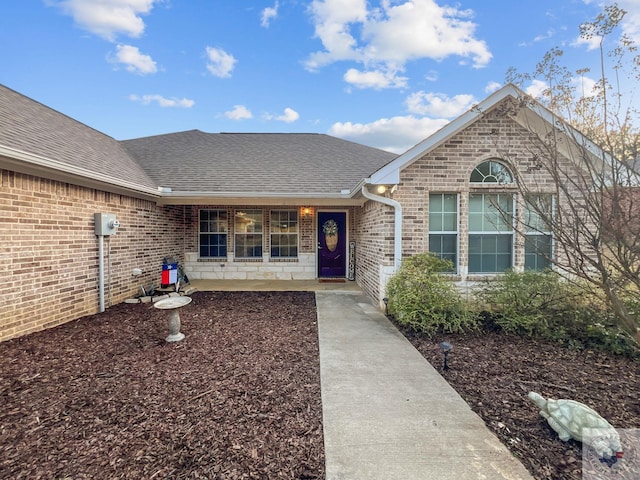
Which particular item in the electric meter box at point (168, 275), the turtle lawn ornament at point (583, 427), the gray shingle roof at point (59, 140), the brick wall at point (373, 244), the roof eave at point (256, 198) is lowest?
the turtle lawn ornament at point (583, 427)

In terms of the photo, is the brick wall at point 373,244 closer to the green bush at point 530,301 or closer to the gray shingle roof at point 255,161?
the gray shingle roof at point 255,161

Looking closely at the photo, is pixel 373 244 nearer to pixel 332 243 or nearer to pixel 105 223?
pixel 332 243

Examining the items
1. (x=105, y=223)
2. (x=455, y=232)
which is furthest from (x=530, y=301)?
(x=105, y=223)

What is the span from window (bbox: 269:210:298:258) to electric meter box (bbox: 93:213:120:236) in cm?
456

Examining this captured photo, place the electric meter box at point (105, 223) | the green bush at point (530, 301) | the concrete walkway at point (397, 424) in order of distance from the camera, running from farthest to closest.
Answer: the electric meter box at point (105, 223)
the green bush at point (530, 301)
the concrete walkway at point (397, 424)

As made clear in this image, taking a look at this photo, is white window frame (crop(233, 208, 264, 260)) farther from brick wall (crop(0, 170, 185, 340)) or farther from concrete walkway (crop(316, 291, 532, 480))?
concrete walkway (crop(316, 291, 532, 480))

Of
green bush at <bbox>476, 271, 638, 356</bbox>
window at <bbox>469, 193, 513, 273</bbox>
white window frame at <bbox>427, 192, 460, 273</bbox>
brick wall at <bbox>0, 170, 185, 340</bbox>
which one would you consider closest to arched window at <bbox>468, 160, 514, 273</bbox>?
window at <bbox>469, 193, 513, 273</bbox>

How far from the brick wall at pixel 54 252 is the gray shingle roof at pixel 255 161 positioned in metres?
2.30

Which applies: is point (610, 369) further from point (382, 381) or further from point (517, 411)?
point (382, 381)

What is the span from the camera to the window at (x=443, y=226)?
6.20 m

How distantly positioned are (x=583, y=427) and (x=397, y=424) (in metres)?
1.40

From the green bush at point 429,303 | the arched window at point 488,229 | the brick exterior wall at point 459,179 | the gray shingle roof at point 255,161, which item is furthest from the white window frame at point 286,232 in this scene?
the arched window at point 488,229

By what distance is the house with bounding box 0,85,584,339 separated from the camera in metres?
4.70

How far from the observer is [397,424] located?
2516mm
